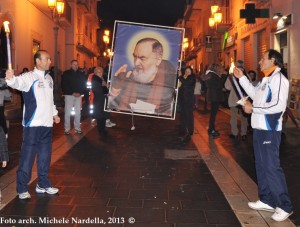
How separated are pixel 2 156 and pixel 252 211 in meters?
3.25

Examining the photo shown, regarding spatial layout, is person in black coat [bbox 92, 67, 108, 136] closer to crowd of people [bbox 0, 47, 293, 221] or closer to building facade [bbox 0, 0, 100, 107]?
crowd of people [bbox 0, 47, 293, 221]

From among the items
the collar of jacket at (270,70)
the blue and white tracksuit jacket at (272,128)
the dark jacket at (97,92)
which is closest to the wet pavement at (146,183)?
the blue and white tracksuit jacket at (272,128)

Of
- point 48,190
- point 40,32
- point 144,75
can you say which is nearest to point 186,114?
point 144,75

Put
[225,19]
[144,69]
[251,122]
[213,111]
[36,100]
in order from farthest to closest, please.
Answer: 1. [225,19]
2. [213,111]
3. [144,69]
4. [36,100]
5. [251,122]

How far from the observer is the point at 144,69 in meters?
9.86

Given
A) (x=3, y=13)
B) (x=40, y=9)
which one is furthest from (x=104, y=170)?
(x=40, y=9)

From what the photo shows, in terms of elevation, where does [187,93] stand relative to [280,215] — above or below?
above

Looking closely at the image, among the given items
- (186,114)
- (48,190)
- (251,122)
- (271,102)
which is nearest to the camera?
(271,102)

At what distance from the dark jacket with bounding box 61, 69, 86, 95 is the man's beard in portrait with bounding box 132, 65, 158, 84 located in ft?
5.23

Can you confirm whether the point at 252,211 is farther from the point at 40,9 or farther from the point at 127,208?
the point at 40,9

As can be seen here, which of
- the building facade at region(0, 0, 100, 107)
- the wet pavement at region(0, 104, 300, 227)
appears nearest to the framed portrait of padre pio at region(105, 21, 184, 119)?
the wet pavement at region(0, 104, 300, 227)

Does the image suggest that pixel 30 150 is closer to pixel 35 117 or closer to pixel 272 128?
pixel 35 117

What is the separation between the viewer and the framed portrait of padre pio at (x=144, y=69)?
9695 mm

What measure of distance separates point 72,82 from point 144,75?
1.97 meters
